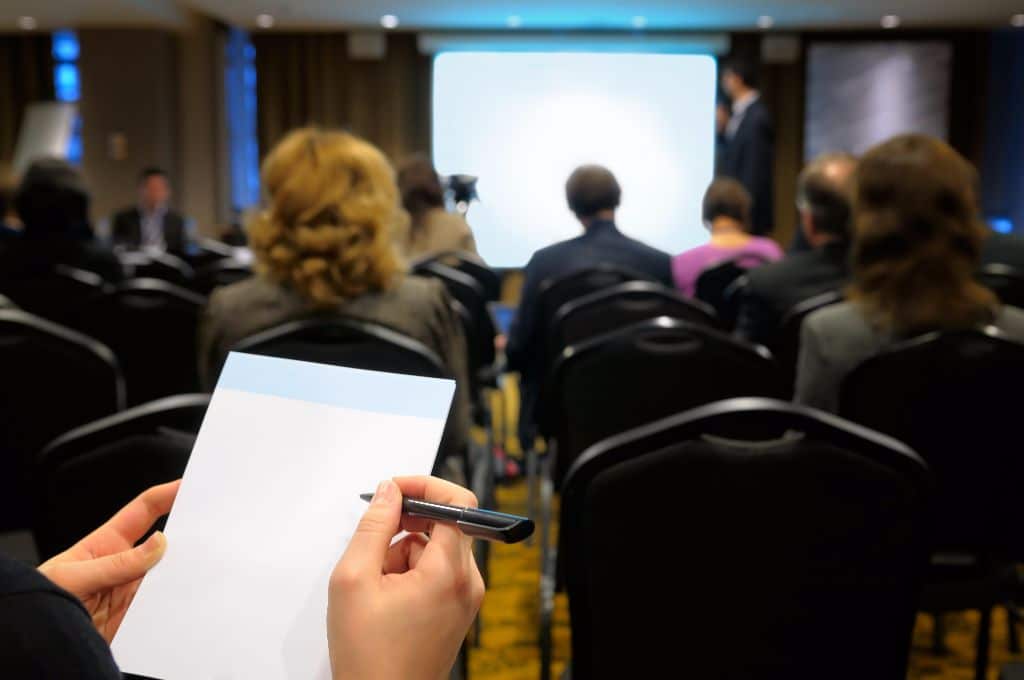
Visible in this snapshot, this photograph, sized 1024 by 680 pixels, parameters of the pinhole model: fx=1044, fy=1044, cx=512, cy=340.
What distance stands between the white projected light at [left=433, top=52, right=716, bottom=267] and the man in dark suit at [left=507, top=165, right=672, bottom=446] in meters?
6.72

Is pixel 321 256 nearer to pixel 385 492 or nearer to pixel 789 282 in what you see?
pixel 789 282

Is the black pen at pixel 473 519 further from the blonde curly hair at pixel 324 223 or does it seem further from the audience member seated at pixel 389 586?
the blonde curly hair at pixel 324 223

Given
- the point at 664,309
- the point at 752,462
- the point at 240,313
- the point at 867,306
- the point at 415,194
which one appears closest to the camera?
the point at 752,462

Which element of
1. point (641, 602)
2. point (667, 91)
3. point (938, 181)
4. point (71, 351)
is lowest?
point (641, 602)

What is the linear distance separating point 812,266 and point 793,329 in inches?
16.9

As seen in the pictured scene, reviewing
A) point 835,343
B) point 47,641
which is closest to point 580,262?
point 835,343

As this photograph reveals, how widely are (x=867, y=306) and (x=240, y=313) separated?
1287mm

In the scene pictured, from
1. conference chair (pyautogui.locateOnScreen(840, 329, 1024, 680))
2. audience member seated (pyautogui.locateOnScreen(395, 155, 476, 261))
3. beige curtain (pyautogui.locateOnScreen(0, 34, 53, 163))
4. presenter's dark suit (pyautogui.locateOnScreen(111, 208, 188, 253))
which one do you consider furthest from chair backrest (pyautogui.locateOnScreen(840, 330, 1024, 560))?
beige curtain (pyautogui.locateOnScreen(0, 34, 53, 163))

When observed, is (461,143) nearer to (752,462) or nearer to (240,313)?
(240,313)

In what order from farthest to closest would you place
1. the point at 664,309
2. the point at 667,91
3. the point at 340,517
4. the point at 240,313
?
the point at 667,91 → the point at 664,309 → the point at 240,313 → the point at 340,517

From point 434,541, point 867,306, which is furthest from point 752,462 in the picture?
point 867,306

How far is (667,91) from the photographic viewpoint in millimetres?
10938

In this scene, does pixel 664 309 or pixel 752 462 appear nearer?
pixel 752 462

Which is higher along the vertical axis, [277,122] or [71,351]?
[277,122]
